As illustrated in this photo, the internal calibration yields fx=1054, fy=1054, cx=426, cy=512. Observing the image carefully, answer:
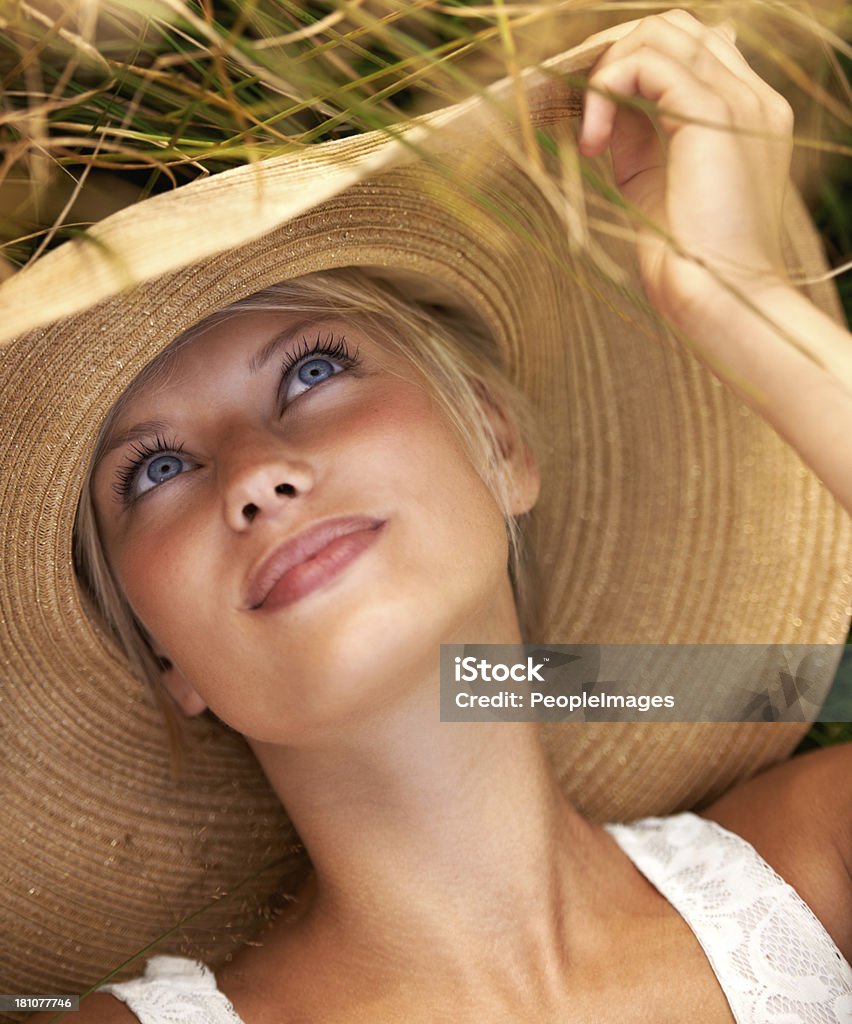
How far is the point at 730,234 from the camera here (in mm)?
893

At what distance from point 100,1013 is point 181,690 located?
1.18ft

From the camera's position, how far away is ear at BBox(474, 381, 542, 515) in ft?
4.03

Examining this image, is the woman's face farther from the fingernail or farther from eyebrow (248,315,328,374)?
the fingernail

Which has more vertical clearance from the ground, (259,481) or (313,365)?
(313,365)

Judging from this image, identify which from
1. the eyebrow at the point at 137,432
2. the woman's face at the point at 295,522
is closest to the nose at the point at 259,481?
the woman's face at the point at 295,522

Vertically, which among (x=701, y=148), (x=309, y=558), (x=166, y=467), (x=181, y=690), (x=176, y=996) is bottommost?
(x=176, y=996)

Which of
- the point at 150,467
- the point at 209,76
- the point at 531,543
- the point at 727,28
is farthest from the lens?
the point at 531,543

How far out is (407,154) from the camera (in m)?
0.81

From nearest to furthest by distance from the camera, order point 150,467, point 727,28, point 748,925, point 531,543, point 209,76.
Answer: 1. point 209,76
2. point 727,28
3. point 150,467
4. point 748,925
5. point 531,543

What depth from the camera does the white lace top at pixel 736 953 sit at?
115 cm

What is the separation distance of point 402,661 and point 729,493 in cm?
54

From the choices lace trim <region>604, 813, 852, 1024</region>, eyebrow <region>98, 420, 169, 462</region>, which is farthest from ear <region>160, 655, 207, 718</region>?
lace trim <region>604, 813, 852, 1024</region>

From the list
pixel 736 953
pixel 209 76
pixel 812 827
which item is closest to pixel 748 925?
pixel 736 953

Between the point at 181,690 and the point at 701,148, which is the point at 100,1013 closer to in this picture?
the point at 181,690
